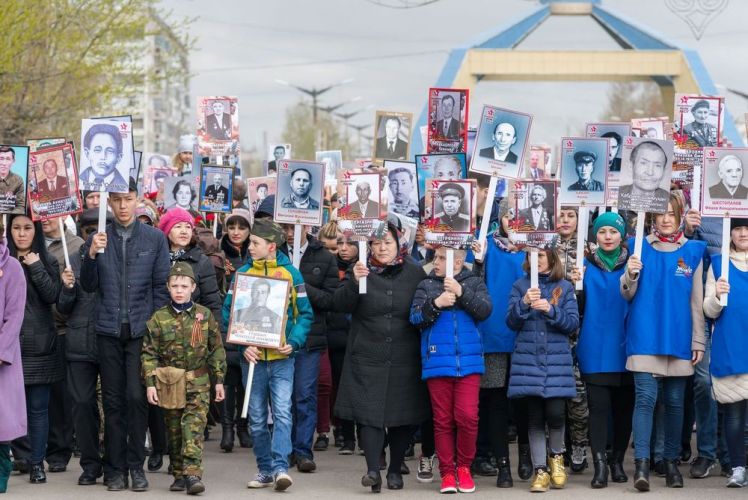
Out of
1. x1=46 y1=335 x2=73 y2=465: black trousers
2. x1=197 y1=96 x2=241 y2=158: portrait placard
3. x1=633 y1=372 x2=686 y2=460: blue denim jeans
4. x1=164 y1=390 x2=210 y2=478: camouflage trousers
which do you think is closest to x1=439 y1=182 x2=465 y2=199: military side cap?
x1=633 y1=372 x2=686 y2=460: blue denim jeans

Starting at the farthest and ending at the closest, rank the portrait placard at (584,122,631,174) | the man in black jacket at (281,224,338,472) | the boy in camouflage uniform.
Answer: the portrait placard at (584,122,631,174), the man in black jacket at (281,224,338,472), the boy in camouflage uniform

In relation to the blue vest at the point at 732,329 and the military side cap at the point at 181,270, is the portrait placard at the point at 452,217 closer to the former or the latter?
the military side cap at the point at 181,270

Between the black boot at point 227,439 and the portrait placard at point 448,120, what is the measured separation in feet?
10.6

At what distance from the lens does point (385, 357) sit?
1125cm

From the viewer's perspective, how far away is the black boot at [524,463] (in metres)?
11.6

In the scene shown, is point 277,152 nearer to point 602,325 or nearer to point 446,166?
point 446,166

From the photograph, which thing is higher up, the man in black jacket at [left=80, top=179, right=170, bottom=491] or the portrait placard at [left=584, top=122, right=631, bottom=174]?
the portrait placard at [left=584, top=122, right=631, bottom=174]

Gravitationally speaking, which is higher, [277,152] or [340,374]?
[277,152]

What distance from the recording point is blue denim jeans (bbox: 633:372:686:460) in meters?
11.1

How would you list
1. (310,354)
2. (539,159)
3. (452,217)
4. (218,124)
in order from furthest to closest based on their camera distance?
(539,159)
(218,124)
(310,354)
(452,217)

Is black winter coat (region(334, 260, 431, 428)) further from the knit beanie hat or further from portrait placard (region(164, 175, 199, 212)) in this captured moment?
portrait placard (region(164, 175, 199, 212))

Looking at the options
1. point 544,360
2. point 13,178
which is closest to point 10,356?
point 13,178

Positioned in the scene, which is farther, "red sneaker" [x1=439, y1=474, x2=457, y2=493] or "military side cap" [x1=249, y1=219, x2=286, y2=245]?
"military side cap" [x1=249, y1=219, x2=286, y2=245]

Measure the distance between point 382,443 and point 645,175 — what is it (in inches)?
114
